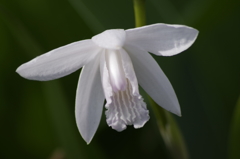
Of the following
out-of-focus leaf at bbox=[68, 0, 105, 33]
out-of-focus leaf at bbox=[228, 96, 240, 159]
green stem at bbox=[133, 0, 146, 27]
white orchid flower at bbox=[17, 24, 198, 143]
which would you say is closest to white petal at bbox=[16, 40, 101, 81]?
white orchid flower at bbox=[17, 24, 198, 143]

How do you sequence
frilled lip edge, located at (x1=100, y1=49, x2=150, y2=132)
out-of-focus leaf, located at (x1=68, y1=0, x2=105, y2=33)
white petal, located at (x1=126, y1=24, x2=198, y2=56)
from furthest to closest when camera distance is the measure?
out-of-focus leaf, located at (x1=68, y1=0, x2=105, y2=33)
frilled lip edge, located at (x1=100, y1=49, x2=150, y2=132)
white petal, located at (x1=126, y1=24, x2=198, y2=56)

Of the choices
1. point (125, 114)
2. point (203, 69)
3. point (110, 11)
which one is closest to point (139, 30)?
point (125, 114)

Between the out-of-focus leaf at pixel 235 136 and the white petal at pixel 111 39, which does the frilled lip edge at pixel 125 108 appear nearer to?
the white petal at pixel 111 39

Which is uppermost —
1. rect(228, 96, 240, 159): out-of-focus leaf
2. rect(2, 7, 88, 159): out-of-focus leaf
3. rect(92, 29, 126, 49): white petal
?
rect(92, 29, 126, 49): white petal

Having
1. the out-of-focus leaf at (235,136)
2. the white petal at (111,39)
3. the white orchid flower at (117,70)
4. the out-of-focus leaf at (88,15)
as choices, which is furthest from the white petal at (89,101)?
the out-of-focus leaf at (235,136)

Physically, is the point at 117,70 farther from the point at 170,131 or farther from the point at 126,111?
the point at 170,131

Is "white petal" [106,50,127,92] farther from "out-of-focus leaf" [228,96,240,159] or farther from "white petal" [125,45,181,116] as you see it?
"out-of-focus leaf" [228,96,240,159]
